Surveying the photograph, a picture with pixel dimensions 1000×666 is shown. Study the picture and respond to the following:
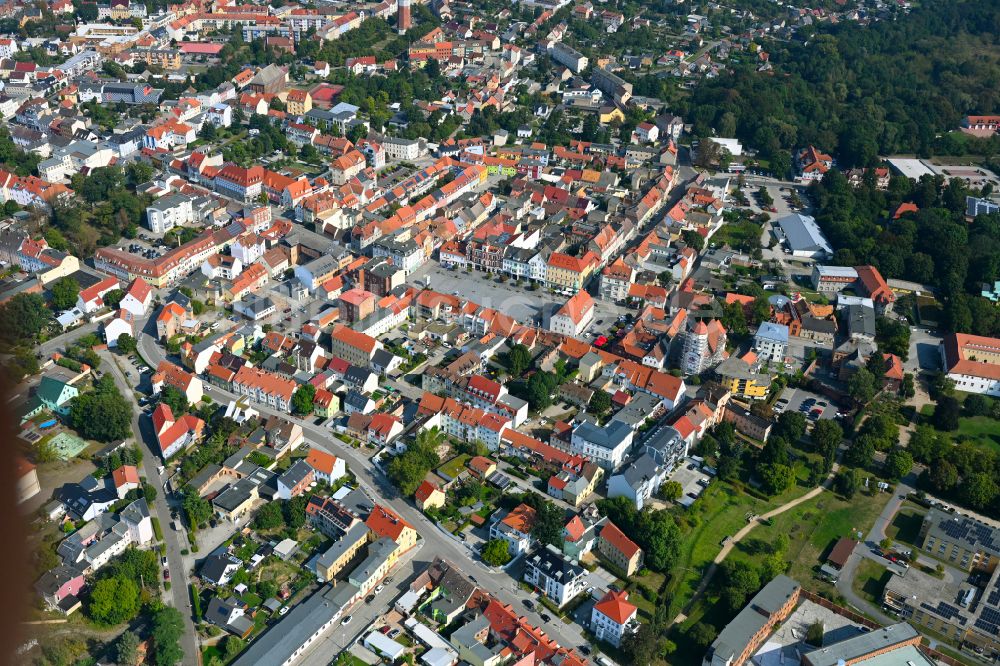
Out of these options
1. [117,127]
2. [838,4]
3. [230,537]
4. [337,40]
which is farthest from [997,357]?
[838,4]

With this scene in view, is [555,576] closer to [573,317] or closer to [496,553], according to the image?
[496,553]

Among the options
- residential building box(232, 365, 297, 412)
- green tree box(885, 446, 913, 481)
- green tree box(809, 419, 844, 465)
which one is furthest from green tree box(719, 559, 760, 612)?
residential building box(232, 365, 297, 412)

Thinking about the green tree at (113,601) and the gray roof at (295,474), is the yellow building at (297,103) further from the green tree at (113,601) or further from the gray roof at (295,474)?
the green tree at (113,601)

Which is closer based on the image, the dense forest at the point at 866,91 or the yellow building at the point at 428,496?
the yellow building at the point at 428,496

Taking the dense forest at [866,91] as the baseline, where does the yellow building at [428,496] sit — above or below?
below

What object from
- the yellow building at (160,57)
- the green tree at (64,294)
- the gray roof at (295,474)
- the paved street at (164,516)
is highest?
the yellow building at (160,57)

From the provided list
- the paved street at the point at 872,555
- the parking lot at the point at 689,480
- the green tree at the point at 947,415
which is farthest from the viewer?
the green tree at the point at 947,415

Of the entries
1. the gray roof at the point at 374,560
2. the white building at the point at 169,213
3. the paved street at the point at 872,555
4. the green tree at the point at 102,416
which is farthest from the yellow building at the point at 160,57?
the paved street at the point at 872,555
